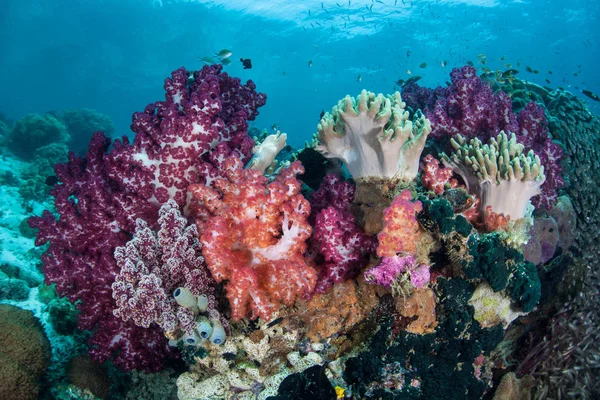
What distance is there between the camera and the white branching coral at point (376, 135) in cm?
393

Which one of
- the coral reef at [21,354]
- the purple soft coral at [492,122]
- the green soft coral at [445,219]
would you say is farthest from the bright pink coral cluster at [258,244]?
the coral reef at [21,354]

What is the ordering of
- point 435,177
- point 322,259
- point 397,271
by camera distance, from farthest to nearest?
point 435,177 < point 322,259 < point 397,271

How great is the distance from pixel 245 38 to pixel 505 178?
74.0 metres

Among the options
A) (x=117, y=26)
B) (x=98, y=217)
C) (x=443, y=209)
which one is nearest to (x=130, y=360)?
(x=98, y=217)

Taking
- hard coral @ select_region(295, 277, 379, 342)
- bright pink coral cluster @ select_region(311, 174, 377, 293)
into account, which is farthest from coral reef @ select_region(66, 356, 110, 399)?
bright pink coral cluster @ select_region(311, 174, 377, 293)

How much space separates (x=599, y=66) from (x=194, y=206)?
4373 inches

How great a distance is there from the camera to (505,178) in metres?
3.88

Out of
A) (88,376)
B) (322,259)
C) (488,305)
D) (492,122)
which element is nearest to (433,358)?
(488,305)

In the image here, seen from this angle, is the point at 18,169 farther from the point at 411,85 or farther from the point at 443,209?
the point at 443,209

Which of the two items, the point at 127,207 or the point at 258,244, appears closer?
the point at 258,244

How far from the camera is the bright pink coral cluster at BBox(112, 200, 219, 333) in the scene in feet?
10.4

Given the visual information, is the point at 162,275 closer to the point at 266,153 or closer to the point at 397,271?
the point at 266,153

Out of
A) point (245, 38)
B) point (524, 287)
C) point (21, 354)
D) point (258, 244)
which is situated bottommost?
point (245, 38)

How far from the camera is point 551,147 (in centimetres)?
515
